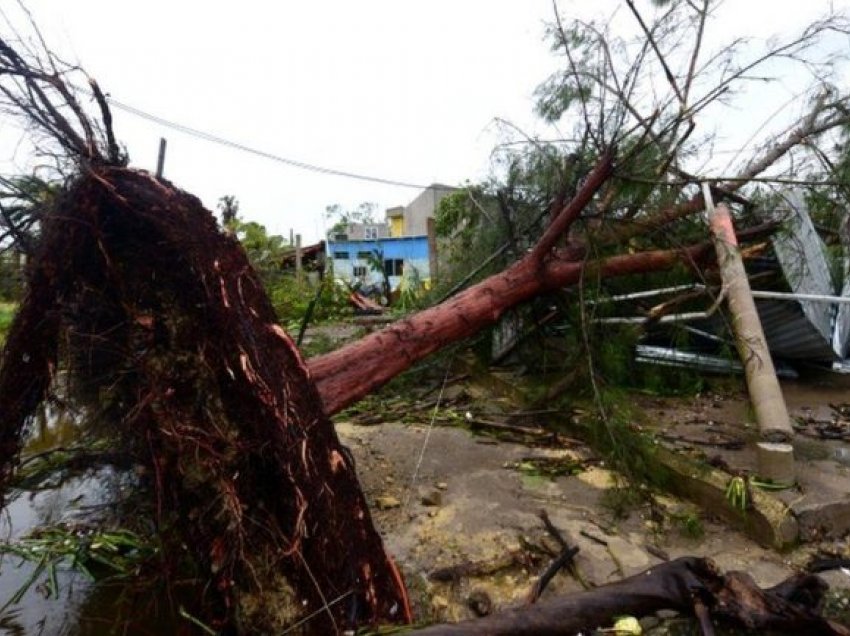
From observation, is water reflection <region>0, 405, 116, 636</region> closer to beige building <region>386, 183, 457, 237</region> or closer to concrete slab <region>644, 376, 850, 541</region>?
concrete slab <region>644, 376, 850, 541</region>

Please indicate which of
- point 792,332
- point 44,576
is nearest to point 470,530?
point 44,576

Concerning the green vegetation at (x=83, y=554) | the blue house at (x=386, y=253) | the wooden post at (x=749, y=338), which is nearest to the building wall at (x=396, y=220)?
the blue house at (x=386, y=253)

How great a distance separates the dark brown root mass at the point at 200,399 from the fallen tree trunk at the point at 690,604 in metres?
0.59

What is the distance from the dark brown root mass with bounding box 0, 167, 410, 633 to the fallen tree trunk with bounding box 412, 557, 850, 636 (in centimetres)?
59

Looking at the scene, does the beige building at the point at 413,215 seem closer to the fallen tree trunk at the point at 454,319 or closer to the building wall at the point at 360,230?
the building wall at the point at 360,230

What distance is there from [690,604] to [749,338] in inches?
92.1

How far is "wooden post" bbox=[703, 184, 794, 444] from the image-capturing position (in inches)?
133

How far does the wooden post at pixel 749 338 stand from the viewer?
3379mm

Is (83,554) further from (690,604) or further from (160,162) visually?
(690,604)

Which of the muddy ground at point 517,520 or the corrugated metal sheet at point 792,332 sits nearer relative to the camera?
Answer: the muddy ground at point 517,520

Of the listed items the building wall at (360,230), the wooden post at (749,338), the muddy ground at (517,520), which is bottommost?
the muddy ground at (517,520)

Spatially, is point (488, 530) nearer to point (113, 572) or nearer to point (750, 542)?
point (750, 542)

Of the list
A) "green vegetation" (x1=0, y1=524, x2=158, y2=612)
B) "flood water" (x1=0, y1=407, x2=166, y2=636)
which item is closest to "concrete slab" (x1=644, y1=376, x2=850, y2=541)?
"flood water" (x1=0, y1=407, x2=166, y2=636)

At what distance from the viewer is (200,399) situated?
203cm
